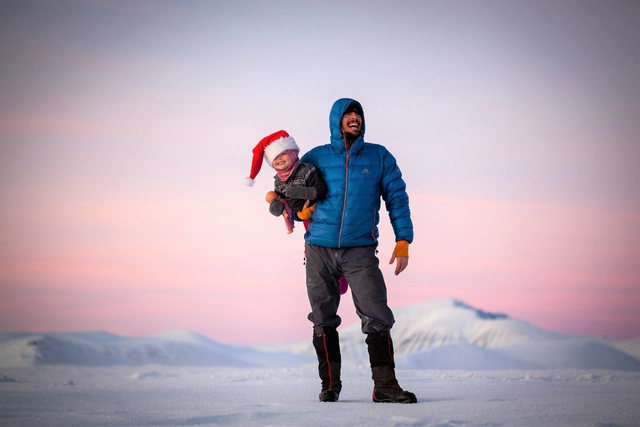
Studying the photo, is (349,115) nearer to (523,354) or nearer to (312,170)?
(312,170)

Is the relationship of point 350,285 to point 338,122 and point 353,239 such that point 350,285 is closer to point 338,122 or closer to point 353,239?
point 353,239

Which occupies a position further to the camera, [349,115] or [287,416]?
[349,115]

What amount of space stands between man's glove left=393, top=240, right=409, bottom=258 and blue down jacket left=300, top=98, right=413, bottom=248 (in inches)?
1.1

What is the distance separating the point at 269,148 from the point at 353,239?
28.9 inches

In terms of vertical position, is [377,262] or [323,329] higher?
[377,262]

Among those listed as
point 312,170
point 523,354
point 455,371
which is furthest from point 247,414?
point 523,354

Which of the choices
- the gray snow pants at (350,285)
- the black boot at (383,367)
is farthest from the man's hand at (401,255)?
the black boot at (383,367)

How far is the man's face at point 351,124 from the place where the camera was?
410cm

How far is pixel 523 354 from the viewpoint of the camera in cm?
741

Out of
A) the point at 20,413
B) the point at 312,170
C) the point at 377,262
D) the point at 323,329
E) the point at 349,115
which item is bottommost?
the point at 20,413

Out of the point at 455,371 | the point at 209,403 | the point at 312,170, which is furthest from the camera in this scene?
the point at 455,371

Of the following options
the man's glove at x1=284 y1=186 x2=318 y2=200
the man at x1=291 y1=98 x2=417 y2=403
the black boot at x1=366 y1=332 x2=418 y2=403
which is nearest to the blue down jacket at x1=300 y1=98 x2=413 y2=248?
the man at x1=291 y1=98 x2=417 y2=403

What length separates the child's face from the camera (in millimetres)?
4188

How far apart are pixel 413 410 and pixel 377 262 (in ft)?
3.05
